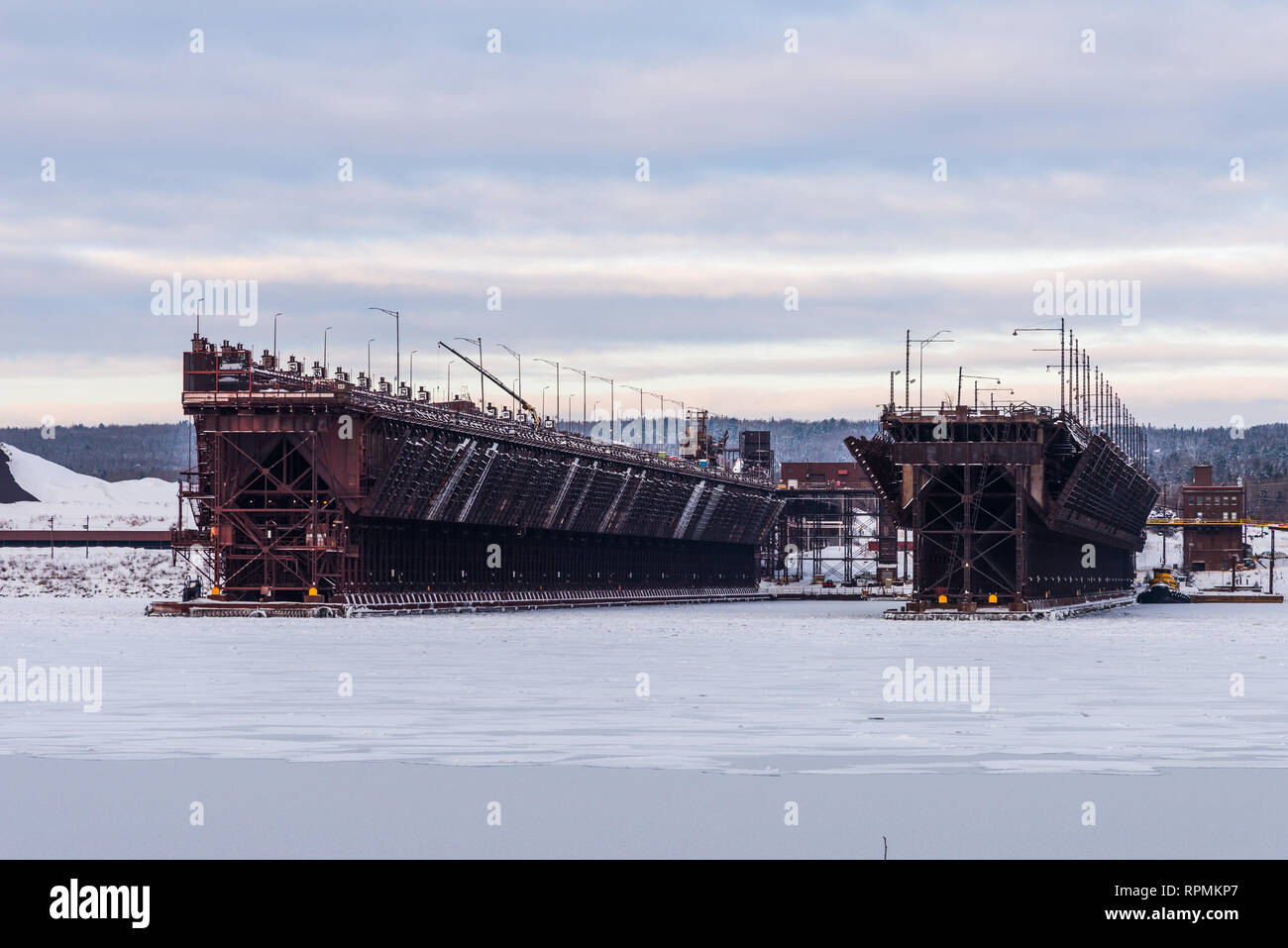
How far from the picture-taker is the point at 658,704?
38125 mm

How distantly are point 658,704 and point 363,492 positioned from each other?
71.5 meters

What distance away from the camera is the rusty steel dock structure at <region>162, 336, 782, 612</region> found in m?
106

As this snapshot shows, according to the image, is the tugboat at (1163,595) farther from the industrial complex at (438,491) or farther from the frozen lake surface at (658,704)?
the frozen lake surface at (658,704)

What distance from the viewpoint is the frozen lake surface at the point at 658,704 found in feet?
94.4

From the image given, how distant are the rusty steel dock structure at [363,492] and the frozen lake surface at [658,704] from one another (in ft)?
102

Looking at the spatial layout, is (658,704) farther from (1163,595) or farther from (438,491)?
(1163,595)

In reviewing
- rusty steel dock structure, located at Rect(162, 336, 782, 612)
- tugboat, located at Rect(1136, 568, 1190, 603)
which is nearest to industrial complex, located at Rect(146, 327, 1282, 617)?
rusty steel dock structure, located at Rect(162, 336, 782, 612)

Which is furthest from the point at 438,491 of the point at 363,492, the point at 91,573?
the point at 91,573

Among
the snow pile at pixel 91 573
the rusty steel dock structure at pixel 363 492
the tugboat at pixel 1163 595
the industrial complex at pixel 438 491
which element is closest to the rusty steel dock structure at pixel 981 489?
the industrial complex at pixel 438 491

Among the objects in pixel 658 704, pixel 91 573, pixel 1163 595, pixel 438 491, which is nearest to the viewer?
pixel 658 704

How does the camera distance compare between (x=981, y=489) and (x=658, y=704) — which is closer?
(x=658, y=704)

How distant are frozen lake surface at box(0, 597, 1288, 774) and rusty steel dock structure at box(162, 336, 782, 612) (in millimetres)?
31112
